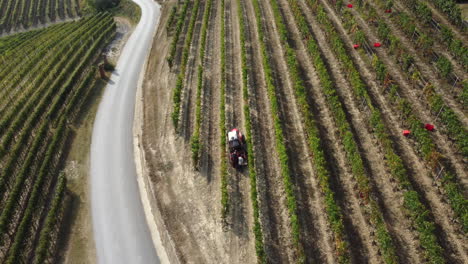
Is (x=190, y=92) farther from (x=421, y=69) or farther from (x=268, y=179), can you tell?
(x=421, y=69)

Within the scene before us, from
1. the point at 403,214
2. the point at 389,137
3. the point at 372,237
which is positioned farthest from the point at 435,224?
the point at 389,137

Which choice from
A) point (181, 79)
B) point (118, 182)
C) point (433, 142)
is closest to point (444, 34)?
point (433, 142)

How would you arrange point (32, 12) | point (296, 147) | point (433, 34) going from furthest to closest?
1. point (32, 12)
2. point (433, 34)
3. point (296, 147)

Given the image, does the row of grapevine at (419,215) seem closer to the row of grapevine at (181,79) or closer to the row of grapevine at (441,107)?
the row of grapevine at (441,107)

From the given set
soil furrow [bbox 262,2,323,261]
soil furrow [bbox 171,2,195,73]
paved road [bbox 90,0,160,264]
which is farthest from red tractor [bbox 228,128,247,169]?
soil furrow [bbox 171,2,195,73]

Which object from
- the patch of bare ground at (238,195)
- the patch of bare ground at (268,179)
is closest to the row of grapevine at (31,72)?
the patch of bare ground at (238,195)

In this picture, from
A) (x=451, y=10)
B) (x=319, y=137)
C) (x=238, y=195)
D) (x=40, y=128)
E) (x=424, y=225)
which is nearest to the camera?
(x=424, y=225)

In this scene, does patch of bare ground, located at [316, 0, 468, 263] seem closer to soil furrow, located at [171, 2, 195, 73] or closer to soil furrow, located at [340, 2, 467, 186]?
soil furrow, located at [340, 2, 467, 186]
